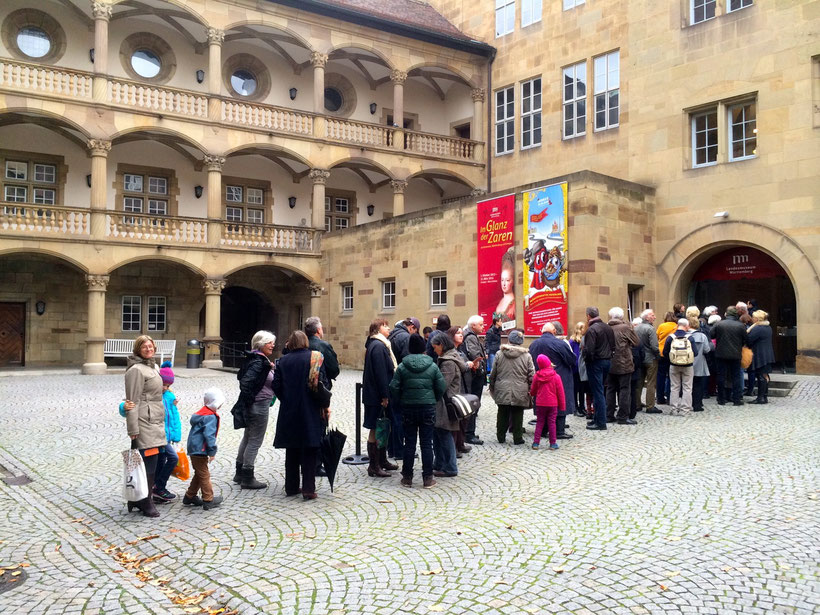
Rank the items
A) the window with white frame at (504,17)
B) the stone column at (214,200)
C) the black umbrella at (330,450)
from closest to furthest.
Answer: the black umbrella at (330,450), the stone column at (214,200), the window with white frame at (504,17)

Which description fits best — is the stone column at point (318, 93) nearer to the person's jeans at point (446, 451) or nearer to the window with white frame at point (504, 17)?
the window with white frame at point (504, 17)

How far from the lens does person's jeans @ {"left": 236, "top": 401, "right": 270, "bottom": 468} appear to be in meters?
6.73

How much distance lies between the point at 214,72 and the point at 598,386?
1832cm

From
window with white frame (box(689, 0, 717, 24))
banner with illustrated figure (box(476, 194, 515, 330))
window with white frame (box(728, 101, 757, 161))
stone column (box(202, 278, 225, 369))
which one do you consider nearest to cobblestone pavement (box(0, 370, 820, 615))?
banner with illustrated figure (box(476, 194, 515, 330))

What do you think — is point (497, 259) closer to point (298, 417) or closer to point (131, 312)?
point (298, 417)

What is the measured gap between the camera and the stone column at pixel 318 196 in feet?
82.2

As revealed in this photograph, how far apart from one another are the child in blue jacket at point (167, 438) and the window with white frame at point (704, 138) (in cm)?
1626

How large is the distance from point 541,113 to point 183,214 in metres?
13.4

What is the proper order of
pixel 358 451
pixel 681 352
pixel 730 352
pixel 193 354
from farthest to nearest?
pixel 193 354 → pixel 730 352 → pixel 681 352 → pixel 358 451

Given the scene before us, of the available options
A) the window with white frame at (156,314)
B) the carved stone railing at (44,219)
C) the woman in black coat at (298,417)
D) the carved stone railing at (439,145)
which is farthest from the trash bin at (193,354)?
the woman in black coat at (298,417)

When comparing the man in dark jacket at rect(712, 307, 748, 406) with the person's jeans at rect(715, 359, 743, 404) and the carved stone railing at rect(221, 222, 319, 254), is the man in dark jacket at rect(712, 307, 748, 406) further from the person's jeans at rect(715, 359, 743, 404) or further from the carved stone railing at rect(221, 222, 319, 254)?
the carved stone railing at rect(221, 222, 319, 254)

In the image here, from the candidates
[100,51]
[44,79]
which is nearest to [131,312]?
[44,79]

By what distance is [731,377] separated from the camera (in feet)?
40.9

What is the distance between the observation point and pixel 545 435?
9688 mm
